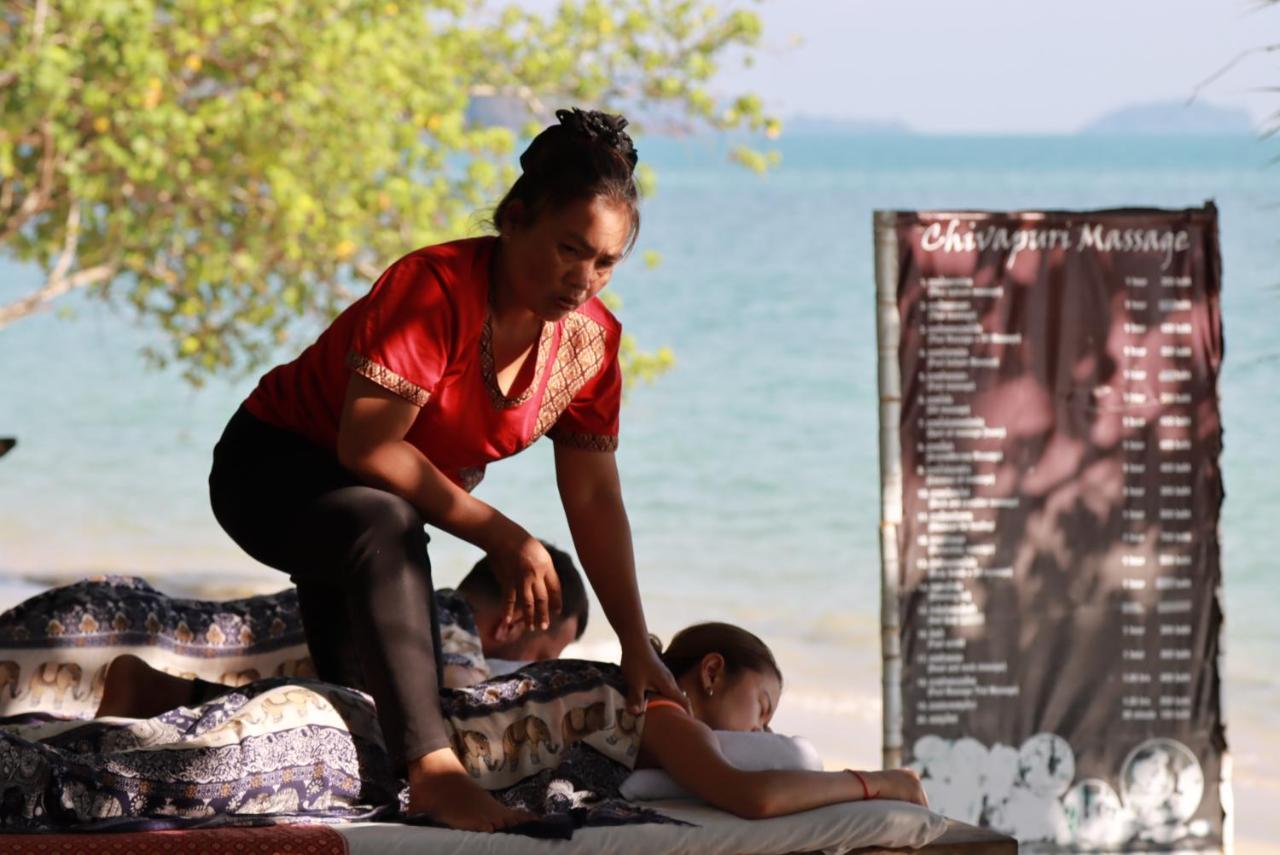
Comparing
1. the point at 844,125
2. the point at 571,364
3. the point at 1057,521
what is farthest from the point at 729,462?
the point at 844,125

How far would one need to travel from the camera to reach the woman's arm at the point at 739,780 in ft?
8.34

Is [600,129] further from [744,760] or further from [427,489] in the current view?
[744,760]

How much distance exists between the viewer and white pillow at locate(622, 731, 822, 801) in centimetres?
267

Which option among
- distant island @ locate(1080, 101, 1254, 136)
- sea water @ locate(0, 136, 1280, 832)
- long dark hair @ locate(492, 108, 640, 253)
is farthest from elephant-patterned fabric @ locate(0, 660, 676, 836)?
distant island @ locate(1080, 101, 1254, 136)

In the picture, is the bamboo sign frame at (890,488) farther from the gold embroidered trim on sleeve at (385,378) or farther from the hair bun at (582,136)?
the gold embroidered trim on sleeve at (385,378)

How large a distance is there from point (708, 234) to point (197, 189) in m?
17.2

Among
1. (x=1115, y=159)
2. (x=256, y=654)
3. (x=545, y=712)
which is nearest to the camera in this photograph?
(x=545, y=712)

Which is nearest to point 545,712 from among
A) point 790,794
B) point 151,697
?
point 790,794

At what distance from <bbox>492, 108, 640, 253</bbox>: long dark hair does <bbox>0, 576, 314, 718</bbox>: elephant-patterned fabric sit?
3.79 feet

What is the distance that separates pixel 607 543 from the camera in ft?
9.13

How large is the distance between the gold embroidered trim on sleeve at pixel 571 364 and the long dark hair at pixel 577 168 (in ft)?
0.61

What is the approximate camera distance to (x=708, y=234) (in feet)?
79.3

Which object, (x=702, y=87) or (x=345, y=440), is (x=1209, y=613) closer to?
(x=345, y=440)

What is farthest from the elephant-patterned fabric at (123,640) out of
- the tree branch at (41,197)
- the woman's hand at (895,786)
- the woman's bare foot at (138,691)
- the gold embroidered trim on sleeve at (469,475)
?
the tree branch at (41,197)
